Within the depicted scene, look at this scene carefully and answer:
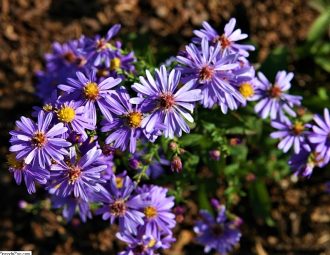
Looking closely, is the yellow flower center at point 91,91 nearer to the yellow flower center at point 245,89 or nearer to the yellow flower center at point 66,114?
the yellow flower center at point 66,114

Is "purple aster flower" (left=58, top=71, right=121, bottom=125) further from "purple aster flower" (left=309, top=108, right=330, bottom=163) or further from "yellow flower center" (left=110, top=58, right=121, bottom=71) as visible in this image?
"purple aster flower" (left=309, top=108, right=330, bottom=163)

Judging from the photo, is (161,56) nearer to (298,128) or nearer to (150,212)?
(298,128)

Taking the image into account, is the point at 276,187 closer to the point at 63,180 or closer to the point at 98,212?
the point at 98,212

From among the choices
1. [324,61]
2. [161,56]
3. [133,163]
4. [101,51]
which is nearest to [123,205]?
[133,163]

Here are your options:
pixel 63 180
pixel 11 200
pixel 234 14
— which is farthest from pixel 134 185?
pixel 234 14

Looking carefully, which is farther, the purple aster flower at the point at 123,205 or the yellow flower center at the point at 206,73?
the purple aster flower at the point at 123,205

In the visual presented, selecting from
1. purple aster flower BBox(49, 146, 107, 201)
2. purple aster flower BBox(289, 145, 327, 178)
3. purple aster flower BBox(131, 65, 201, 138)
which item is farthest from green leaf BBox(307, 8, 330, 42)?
purple aster flower BBox(49, 146, 107, 201)

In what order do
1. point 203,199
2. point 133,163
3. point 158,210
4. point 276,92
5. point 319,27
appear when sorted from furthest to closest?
1. point 319,27
2. point 203,199
3. point 276,92
4. point 158,210
5. point 133,163

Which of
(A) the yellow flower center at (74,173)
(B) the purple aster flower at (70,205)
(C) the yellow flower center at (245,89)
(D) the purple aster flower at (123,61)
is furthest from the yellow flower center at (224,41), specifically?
(B) the purple aster flower at (70,205)
